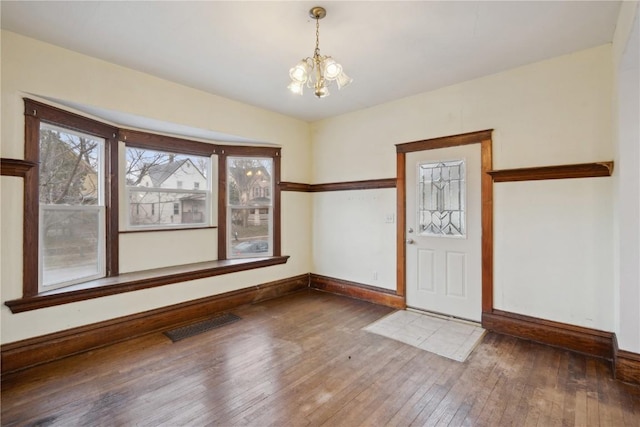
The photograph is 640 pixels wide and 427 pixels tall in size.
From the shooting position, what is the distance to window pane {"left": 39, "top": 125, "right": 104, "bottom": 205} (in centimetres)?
282

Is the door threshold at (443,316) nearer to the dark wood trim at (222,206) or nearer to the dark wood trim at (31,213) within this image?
the dark wood trim at (222,206)

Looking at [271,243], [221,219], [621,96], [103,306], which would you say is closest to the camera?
[621,96]

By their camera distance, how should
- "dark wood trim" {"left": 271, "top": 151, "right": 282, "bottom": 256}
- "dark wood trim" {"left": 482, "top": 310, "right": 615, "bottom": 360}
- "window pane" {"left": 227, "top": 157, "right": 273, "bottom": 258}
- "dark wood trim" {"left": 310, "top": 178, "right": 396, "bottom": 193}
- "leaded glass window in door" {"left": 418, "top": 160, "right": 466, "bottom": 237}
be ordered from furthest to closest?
"dark wood trim" {"left": 271, "top": 151, "right": 282, "bottom": 256}
"window pane" {"left": 227, "top": 157, "right": 273, "bottom": 258}
"dark wood trim" {"left": 310, "top": 178, "right": 396, "bottom": 193}
"leaded glass window in door" {"left": 418, "top": 160, "right": 466, "bottom": 237}
"dark wood trim" {"left": 482, "top": 310, "right": 615, "bottom": 360}

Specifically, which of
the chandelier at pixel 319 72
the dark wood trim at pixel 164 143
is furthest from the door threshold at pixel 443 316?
the dark wood trim at pixel 164 143

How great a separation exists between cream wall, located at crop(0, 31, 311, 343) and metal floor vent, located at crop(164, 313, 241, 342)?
1.09 feet

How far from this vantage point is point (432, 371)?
8.24ft

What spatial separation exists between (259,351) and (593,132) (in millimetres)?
3676

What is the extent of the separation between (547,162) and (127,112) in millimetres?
4242

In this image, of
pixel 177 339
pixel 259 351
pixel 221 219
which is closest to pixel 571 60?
pixel 259 351

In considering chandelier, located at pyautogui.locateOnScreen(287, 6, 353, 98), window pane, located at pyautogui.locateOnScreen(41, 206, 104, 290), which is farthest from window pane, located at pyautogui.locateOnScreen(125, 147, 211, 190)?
chandelier, located at pyautogui.locateOnScreen(287, 6, 353, 98)

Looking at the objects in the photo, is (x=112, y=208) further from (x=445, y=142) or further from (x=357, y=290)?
(x=445, y=142)

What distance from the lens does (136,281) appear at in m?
3.22

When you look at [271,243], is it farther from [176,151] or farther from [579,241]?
[579,241]

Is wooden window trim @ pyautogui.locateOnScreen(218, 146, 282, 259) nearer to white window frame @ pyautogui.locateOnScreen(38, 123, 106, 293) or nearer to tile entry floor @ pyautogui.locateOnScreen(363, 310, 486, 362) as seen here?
white window frame @ pyautogui.locateOnScreen(38, 123, 106, 293)
